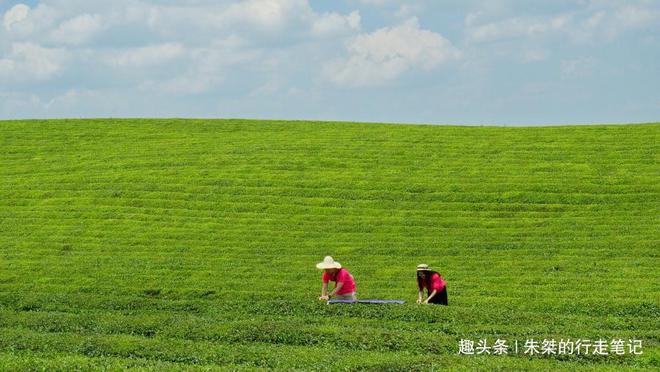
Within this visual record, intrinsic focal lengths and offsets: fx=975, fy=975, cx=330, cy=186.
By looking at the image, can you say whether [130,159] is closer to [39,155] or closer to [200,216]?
[39,155]

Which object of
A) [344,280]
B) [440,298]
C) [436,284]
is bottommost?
[440,298]

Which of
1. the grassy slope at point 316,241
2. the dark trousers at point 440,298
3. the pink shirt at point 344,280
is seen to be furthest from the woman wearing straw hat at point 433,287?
the pink shirt at point 344,280

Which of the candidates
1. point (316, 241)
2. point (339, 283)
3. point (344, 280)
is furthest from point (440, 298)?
point (316, 241)

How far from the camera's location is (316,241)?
46125mm

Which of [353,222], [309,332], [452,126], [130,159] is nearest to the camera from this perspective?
[309,332]

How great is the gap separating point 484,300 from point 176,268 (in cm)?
1398

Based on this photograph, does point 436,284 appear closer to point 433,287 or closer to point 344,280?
point 433,287

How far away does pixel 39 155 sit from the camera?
69.6 metres

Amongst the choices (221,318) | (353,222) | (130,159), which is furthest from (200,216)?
(221,318)

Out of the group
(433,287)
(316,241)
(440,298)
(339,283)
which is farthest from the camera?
(316,241)

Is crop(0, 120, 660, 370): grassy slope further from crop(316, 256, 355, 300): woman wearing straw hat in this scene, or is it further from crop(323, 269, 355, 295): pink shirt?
crop(323, 269, 355, 295): pink shirt

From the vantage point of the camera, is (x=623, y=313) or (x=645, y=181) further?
(x=645, y=181)

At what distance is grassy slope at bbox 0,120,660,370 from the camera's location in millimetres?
26312

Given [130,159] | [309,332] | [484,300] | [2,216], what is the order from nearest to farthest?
[309,332] < [484,300] < [2,216] < [130,159]
